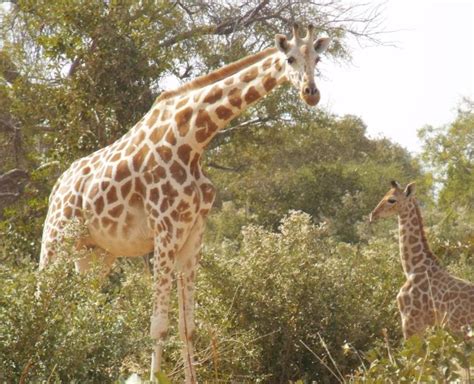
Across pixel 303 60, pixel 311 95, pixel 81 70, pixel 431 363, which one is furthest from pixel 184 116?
pixel 81 70

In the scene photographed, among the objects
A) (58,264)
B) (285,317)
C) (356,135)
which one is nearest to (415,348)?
(58,264)

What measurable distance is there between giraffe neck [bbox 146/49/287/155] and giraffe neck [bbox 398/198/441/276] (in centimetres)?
226

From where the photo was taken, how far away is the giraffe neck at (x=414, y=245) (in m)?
9.14

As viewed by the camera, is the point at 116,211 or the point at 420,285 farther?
the point at 420,285

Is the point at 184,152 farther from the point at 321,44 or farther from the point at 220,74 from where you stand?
the point at 321,44

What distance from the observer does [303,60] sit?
733 centimetres

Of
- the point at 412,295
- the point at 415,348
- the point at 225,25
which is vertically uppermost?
the point at 225,25

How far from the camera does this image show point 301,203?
24297mm

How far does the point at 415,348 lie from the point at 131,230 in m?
3.31

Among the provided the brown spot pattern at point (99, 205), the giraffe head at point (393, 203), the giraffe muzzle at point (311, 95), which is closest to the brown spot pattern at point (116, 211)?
the brown spot pattern at point (99, 205)

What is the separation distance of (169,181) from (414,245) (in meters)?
2.62

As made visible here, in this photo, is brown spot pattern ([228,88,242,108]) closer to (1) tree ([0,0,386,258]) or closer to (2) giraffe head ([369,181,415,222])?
(2) giraffe head ([369,181,415,222])

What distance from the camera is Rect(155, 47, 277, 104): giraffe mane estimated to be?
8.04 metres

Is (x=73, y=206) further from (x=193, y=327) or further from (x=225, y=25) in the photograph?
(x=225, y=25)
